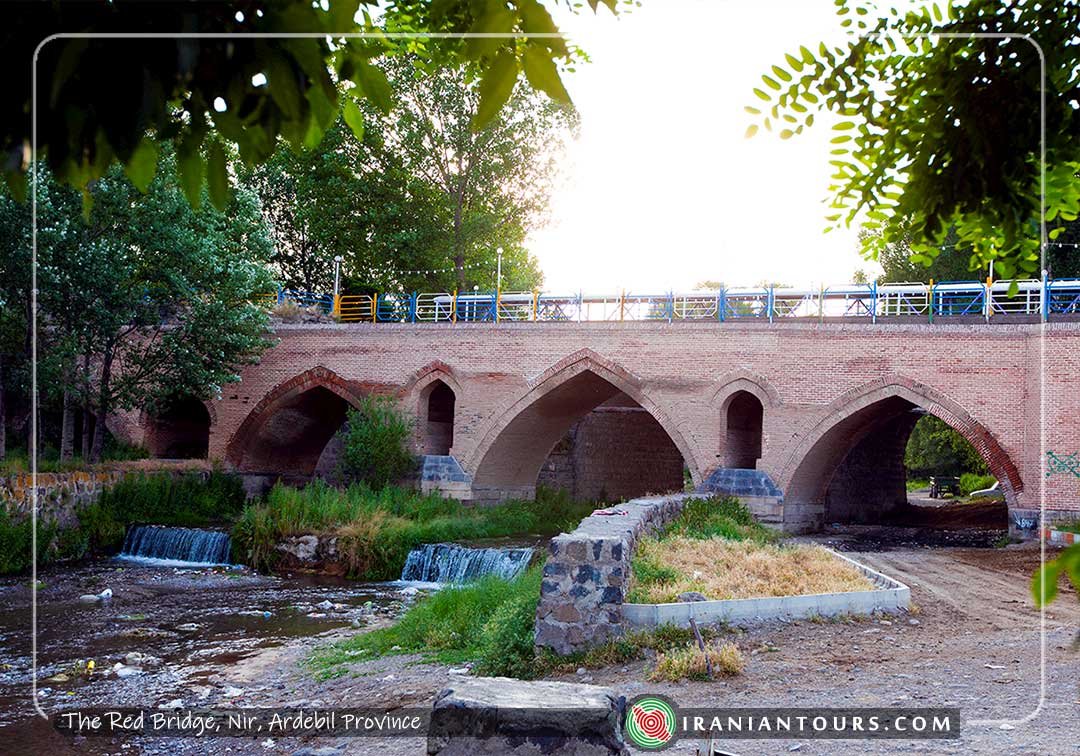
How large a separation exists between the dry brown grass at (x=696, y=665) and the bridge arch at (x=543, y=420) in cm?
1502

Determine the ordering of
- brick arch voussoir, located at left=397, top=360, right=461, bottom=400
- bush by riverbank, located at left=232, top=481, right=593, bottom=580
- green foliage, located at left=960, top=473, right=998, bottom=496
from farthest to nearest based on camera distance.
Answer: green foliage, located at left=960, top=473, right=998, bottom=496, brick arch voussoir, located at left=397, top=360, right=461, bottom=400, bush by riverbank, located at left=232, top=481, right=593, bottom=580

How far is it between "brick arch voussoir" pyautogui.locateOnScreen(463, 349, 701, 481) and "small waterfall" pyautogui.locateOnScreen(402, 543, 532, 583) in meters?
5.57

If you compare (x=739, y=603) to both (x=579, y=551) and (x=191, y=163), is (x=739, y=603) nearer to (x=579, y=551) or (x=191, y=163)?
(x=579, y=551)

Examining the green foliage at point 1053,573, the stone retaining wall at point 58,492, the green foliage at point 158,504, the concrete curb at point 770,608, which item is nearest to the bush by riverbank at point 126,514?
the green foliage at point 158,504

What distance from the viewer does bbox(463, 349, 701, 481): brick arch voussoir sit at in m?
22.8

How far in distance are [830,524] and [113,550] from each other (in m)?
16.8

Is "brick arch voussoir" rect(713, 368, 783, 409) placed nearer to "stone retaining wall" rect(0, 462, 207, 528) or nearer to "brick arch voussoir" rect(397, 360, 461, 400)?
"brick arch voussoir" rect(397, 360, 461, 400)

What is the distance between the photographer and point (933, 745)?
559 cm

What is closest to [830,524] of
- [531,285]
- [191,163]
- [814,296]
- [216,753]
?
[814,296]

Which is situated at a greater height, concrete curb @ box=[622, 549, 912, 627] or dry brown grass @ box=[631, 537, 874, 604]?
dry brown grass @ box=[631, 537, 874, 604]

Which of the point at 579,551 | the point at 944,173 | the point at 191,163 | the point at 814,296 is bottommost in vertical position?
the point at 579,551

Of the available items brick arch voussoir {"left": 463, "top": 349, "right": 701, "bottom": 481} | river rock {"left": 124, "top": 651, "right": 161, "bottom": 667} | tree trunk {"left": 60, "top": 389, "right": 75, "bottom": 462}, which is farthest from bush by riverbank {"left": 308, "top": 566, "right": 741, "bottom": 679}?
tree trunk {"left": 60, "top": 389, "right": 75, "bottom": 462}

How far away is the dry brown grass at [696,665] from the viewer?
23.7 ft

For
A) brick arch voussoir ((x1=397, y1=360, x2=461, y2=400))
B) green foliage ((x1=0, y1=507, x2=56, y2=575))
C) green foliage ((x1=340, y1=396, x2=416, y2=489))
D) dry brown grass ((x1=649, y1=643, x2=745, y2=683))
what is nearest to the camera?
dry brown grass ((x1=649, y1=643, x2=745, y2=683))
